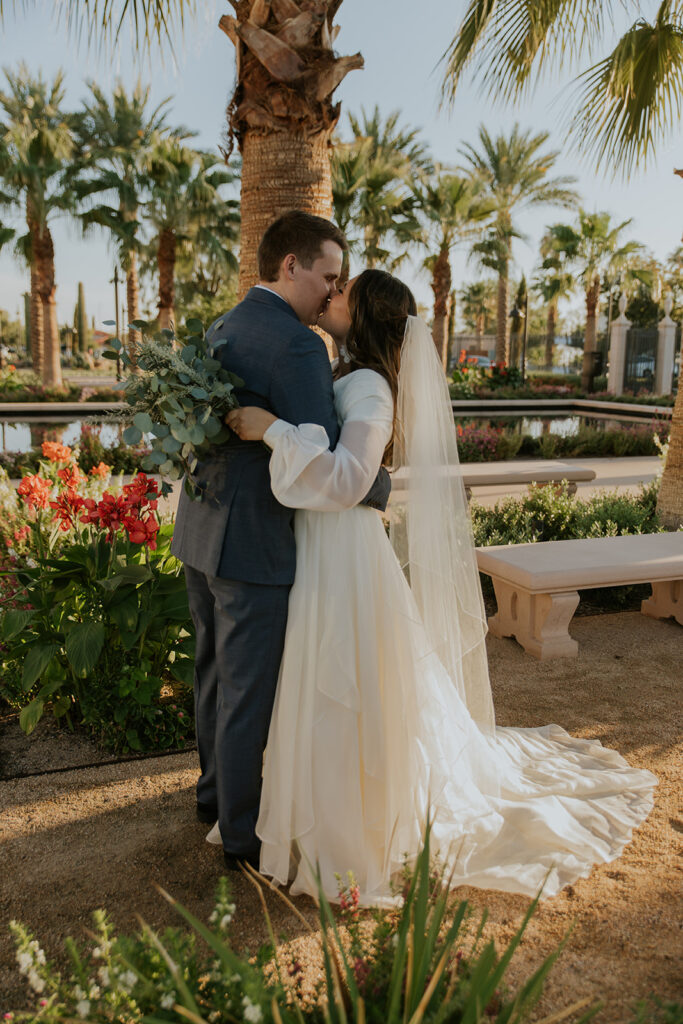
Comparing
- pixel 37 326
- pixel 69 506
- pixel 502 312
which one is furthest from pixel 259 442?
pixel 502 312

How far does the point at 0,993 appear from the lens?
6.51 ft

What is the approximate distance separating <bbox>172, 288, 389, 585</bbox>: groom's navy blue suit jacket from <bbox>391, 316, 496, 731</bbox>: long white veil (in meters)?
0.37

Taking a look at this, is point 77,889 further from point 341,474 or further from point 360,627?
point 341,474

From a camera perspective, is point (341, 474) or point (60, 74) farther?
point (60, 74)

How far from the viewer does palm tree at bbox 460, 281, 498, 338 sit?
237ft

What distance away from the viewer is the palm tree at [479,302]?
237 ft

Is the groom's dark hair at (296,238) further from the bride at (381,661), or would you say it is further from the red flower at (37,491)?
the red flower at (37,491)

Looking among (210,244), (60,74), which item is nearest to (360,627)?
(210,244)

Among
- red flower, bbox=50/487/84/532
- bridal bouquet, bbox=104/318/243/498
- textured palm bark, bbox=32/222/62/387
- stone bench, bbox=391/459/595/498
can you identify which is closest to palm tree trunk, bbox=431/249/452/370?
textured palm bark, bbox=32/222/62/387

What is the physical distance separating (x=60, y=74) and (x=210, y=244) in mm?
6752

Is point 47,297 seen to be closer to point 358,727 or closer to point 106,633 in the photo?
point 106,633

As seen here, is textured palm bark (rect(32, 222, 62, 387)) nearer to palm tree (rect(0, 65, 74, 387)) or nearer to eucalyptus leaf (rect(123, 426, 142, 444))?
palm tree (rect(0, 65, 74, 387))

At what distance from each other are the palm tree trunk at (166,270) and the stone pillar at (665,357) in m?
17.4

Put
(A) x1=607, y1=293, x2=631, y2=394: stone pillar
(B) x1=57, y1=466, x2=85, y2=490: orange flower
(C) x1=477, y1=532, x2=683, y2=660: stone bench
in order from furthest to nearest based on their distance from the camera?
1. (A) x1=607, y1=293, x2=631, y2=394: stone pillar
2. (C) x1=477, y1=532, x2=683, y2=660: stone bench
3. (B) x1=57, y1=466, x2=85, y2=490: orange flower
